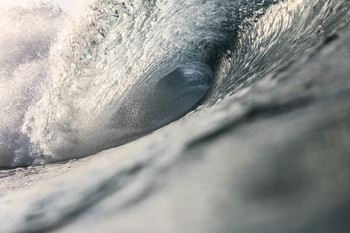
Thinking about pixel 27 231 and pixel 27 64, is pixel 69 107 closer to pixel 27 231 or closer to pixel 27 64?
pixel 27 64

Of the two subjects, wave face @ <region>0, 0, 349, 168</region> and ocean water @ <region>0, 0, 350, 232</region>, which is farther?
wave face @ <region>0, 0, 349, 168</region>

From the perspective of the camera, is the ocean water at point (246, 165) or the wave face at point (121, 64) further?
the wave face at point (121, 64)

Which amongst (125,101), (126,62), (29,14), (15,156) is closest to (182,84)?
(125,101)

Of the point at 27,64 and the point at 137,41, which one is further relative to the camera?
the point at 27,64

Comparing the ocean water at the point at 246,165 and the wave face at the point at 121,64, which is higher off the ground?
the wave face at the point at 121,64

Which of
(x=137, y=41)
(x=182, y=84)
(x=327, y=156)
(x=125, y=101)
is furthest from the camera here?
(x=182, y=84)

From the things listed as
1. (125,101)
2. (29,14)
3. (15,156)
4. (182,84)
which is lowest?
(15,156)

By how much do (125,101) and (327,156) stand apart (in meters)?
→ 2.58

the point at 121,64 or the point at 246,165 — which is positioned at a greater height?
the point at 121,64

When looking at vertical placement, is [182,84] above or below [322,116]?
above

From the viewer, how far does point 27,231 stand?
688 millimetres

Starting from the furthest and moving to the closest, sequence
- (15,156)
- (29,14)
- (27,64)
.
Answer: (29,14) → (27,64) → (15,156)

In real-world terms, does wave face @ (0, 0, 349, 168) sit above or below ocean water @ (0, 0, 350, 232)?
above

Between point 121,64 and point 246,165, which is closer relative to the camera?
point 246,165
